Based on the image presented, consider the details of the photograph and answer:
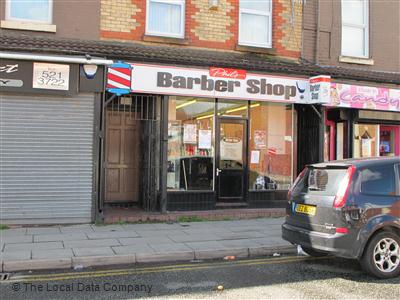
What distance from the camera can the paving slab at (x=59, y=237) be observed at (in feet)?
27.5

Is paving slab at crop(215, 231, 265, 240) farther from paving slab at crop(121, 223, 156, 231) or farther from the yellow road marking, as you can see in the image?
paving slab at crop(121, 223, 156, 231)

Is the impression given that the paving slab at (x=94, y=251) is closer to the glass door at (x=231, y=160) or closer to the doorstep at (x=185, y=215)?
the doorstep at (x=185, y=215)

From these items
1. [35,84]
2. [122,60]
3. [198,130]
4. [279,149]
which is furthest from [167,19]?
[279,149]

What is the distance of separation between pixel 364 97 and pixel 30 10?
8.53 m

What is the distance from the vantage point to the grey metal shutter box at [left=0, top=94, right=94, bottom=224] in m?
9.59

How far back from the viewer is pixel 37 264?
681 cm

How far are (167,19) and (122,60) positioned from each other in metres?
1.83

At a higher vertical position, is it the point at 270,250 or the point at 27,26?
the point at 27,26

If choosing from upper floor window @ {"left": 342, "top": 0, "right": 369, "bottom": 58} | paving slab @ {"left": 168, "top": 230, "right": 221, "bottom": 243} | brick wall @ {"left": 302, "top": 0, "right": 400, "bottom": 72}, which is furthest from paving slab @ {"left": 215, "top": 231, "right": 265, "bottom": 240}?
upper floor window @ {"left": 342, "top": 0, "right": 369, "bottom": 58}

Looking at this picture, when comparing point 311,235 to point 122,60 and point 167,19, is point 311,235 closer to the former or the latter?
point 122,60

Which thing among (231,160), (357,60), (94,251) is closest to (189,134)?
(231,160)

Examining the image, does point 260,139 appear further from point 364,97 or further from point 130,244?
point 130,244

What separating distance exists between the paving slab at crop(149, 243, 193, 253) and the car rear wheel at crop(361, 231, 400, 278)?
9.15 ft

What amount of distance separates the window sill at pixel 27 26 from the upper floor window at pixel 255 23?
461 centimetres
